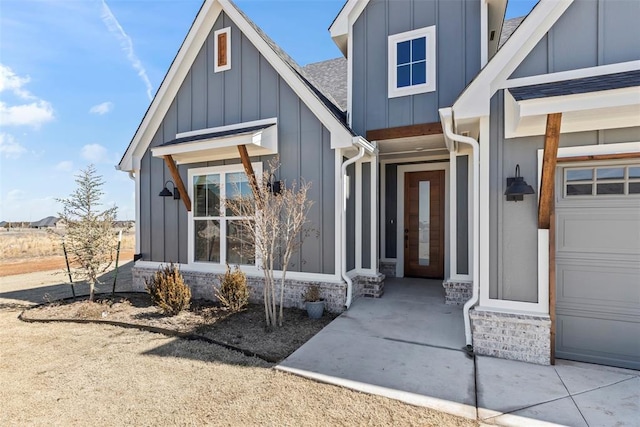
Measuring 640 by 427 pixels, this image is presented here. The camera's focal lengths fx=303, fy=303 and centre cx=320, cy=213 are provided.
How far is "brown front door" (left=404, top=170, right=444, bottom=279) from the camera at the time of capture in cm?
793

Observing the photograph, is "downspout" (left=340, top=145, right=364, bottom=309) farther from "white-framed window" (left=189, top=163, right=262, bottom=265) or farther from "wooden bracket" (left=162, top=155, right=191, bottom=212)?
"wooden bracket" (left=162, top=155, right=191, bottom=212)

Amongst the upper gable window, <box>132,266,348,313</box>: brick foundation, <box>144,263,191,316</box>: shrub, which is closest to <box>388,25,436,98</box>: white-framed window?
the upper gable window

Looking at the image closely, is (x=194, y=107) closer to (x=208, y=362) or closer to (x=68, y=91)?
(x=208, y=362)

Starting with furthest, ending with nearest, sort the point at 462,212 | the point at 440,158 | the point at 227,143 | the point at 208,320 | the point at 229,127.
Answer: the point at 440,158
the point at 229,127
the point at 462,212
the point at 227,143
the point at 208,320

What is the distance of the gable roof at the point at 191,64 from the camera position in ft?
19.9

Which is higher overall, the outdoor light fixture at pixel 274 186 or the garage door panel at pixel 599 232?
the outdoor light fixture at pixel 274 186

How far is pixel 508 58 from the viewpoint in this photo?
161 inches

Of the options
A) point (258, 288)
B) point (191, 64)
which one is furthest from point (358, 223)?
point (191, 64)

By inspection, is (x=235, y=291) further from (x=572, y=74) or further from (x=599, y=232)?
(x=572, y=74)

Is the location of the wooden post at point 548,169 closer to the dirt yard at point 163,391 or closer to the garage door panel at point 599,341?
the garage door panel at point 599,341

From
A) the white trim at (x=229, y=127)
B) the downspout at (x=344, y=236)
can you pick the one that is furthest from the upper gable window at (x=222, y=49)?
the downspout at (x=344, y=236)

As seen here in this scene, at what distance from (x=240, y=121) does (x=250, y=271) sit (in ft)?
11.5

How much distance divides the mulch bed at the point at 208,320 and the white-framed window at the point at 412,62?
4.93 metres

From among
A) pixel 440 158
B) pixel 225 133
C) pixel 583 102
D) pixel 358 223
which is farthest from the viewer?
pixel 440 158
